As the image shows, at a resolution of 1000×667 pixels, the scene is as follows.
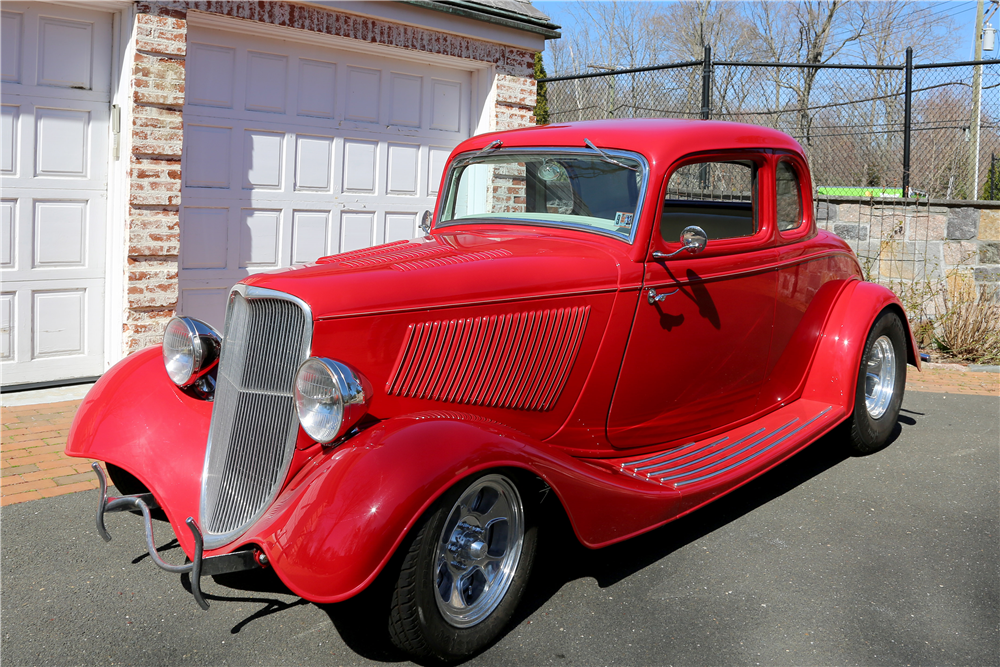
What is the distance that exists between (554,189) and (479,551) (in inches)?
71.6

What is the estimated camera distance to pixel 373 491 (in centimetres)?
239

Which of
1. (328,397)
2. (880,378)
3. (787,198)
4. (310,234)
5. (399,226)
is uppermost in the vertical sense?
(787,198)

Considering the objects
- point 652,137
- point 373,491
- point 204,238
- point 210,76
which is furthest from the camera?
point 204,238

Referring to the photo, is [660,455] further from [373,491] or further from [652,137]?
[373,491]

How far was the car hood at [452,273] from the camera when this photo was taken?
2740 mm

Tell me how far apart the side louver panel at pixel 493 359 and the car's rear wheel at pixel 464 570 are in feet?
1.36

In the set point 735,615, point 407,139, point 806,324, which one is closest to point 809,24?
point 407,139

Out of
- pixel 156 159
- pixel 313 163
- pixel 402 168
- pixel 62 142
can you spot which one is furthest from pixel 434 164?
pixel 62 142

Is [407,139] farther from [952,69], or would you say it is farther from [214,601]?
[952,69]

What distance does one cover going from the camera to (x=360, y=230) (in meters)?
6.81

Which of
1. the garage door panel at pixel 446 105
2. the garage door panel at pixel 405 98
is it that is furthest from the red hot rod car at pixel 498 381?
the garage door panel at pixel 446 105

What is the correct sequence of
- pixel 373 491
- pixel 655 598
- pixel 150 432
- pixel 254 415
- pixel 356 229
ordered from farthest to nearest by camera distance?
1. pixel 356 229
2. pixel 150 432
3. pixel 655 598
4. pixel 254 415
5. pixel 373 491

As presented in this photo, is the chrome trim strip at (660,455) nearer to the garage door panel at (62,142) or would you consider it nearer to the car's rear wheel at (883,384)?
the car's rear wheel at (883,384)

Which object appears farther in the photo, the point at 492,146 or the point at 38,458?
the point at 38,458
